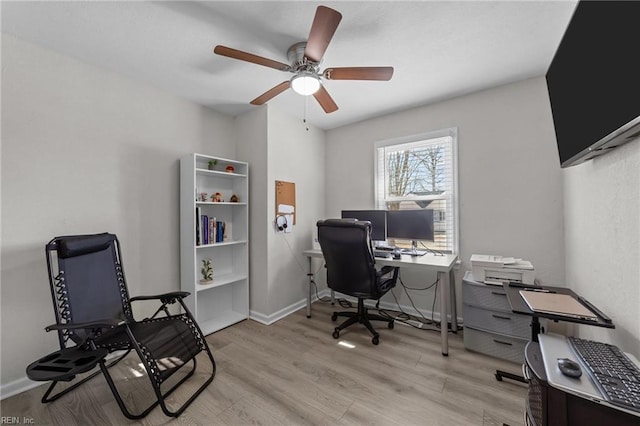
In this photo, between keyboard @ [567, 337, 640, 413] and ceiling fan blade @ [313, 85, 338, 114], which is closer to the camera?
keyboard @ [567, 337, 640, 413]

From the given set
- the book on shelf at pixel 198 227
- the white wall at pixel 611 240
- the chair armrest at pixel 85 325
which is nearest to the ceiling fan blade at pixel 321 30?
the white wall at pixel 611 240

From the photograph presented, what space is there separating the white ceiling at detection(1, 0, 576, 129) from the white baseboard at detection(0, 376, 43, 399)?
242cm

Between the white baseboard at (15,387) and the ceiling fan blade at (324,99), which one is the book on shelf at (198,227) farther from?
the ceiling fan blade at (324,99)

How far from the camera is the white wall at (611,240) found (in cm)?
108

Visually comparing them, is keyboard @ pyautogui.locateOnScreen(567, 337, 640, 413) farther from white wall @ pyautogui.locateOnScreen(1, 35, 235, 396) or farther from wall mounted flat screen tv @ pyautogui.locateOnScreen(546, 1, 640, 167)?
white wall @ pyautogui.locateOnScreen(1, 35, 235, 396)

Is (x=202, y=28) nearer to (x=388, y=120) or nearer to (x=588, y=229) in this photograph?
(x=388, y=120)

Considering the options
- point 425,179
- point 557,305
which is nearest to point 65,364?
point 557,305

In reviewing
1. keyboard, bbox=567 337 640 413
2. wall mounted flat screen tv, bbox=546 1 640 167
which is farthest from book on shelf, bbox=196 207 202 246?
wall mounted flat screen tv, bbox=546 1 640 167

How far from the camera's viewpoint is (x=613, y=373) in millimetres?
911

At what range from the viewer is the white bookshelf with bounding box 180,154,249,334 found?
8.24 feet

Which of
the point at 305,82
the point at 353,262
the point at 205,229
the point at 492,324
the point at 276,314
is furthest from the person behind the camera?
the point at 276,314

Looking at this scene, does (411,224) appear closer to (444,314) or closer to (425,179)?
(425,179)

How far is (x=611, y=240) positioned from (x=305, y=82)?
6.76 ft

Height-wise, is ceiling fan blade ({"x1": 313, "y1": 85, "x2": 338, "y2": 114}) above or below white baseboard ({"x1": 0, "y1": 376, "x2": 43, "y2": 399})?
above
